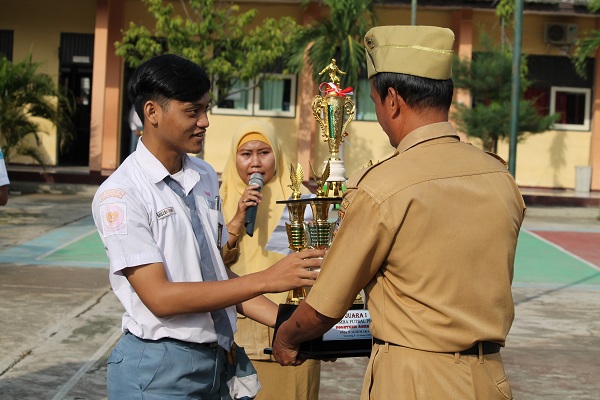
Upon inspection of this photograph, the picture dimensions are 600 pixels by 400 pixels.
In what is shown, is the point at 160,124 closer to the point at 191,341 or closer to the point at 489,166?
the point at 191,341

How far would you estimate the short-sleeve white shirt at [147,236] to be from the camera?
10.4 feet

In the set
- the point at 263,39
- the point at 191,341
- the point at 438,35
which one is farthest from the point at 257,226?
the point at 263,39

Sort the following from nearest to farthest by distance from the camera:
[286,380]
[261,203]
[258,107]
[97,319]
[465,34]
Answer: [286,380]
[261,203]
[97,319]
[465,34]
[258,107]

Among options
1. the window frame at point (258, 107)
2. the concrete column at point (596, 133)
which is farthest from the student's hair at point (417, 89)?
the concrete column at point (596, 133)

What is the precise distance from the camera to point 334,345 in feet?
11.2

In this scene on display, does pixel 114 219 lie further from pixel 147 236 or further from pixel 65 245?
pixel 65 245

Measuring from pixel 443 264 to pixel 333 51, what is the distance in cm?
1942

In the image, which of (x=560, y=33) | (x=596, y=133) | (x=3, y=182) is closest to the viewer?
(x=3, y=182)

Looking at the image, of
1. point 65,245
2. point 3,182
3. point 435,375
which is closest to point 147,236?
point 435,375

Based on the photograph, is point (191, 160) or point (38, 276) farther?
point (38, 276)

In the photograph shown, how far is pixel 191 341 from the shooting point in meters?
3.29

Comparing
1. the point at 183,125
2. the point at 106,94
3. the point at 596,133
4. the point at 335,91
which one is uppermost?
the point at 106,94

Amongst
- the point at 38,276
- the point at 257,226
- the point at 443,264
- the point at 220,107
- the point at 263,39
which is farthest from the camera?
the point at 220,107

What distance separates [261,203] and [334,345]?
1.86 meters
